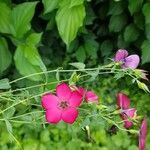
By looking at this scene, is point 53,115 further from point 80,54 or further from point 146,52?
point 80,54

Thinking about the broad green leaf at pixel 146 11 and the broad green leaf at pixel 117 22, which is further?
the broad green leaf at pixel 117 22

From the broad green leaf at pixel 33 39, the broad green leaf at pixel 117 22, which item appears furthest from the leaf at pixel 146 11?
the broad green leaf at pixel 33 39

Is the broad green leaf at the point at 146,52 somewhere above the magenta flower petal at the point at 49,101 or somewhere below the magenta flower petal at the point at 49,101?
below

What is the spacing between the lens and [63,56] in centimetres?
306

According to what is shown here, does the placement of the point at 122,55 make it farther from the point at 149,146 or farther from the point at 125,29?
the point at 125,29

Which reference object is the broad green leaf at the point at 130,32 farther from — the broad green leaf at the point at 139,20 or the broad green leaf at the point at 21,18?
the broad green leaf at the point at 21,18

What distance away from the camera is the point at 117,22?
2.88 m

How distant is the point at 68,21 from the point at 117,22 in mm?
609

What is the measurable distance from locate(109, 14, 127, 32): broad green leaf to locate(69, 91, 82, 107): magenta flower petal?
1.52 metres

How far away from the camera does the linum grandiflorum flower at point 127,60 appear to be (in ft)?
4.92

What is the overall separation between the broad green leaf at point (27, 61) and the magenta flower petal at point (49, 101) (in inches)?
32.6

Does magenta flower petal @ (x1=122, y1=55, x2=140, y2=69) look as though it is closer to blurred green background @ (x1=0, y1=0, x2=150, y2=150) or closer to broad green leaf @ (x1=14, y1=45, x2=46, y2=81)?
blurred green background @ (x1=0, y1=0, x2=150, y2=150)

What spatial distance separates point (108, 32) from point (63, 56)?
284 millimetres

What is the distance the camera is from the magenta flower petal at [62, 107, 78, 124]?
139 cm
